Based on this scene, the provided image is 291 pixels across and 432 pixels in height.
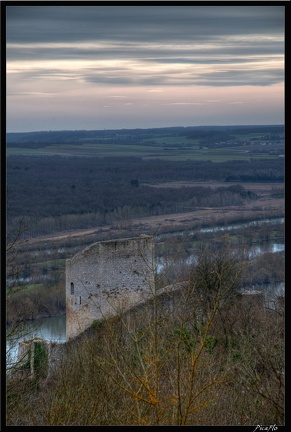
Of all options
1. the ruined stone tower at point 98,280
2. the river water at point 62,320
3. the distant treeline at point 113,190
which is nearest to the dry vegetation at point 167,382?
the river water at point 62,320

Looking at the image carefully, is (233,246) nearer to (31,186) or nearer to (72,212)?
(72,212)

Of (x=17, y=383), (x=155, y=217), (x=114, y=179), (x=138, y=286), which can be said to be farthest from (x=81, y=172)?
(x=138, y=286)

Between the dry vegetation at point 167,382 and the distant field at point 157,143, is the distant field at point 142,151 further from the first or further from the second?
the dry vegetation at point 167,382

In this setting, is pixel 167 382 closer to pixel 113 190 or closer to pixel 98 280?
pixel 113 190

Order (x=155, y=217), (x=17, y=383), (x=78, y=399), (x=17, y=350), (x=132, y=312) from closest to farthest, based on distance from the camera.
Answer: (x=78, y=399), (x=17, y=383), (x=155, y=217), (x=17, y=350), (x=132, y=312)

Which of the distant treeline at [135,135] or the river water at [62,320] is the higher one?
the distant treeline at [135,135]

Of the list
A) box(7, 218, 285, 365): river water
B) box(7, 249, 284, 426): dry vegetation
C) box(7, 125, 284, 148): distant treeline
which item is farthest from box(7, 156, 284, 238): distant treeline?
box(7, 249, 284, 426): dry vegetation

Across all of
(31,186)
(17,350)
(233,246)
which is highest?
(31,186)
